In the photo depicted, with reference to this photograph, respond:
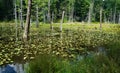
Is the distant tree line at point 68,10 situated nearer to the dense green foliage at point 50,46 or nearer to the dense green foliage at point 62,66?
the dense green foliage at point 50,46

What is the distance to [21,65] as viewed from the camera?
13008 millimetres

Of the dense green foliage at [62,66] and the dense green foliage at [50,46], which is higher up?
the dense green foliage at [62,66]

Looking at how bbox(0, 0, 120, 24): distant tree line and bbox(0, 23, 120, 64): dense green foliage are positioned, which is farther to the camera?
bbox(0, 0, 120, 24): distant tree line

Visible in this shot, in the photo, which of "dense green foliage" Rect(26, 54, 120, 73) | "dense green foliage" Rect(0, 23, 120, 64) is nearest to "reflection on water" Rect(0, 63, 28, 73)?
"dense green foliage" Rect(0, 23, 120, 64)

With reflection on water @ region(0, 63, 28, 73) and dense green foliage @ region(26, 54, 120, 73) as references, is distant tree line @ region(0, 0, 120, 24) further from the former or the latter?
dense green foliage @ region(26, 54, 120, 73)

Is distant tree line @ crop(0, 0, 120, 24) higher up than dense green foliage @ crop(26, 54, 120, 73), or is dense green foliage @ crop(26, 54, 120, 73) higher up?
distant tree line @ crop(0, 0, 120, 24)

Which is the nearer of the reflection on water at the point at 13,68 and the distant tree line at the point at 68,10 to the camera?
the reflection on water at the point at 13,68

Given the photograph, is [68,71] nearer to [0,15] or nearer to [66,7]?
[0,15]

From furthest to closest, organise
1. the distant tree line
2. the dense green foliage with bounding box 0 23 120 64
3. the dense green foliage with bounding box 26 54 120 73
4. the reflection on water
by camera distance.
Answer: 1. the distant tree line
2. the dense green foliage with bounding box 0 23 120 64
3. the reflection on water
4. the dense green foliage with bounding box 26 54 120 73

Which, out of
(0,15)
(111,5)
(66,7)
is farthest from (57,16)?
(0,15)

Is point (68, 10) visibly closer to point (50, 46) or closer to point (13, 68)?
point (50, 46)

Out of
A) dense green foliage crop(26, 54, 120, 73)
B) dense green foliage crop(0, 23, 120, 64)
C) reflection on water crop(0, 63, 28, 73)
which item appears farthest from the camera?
dense green foliage crop(0, 23, 120, 64)

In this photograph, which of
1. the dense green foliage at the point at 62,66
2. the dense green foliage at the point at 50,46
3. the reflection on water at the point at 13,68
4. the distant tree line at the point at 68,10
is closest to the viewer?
→ the dense green foliage at the point at 62,66

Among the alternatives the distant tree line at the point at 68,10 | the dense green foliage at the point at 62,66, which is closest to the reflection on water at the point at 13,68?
the dense green foliage at the point at 62,66
